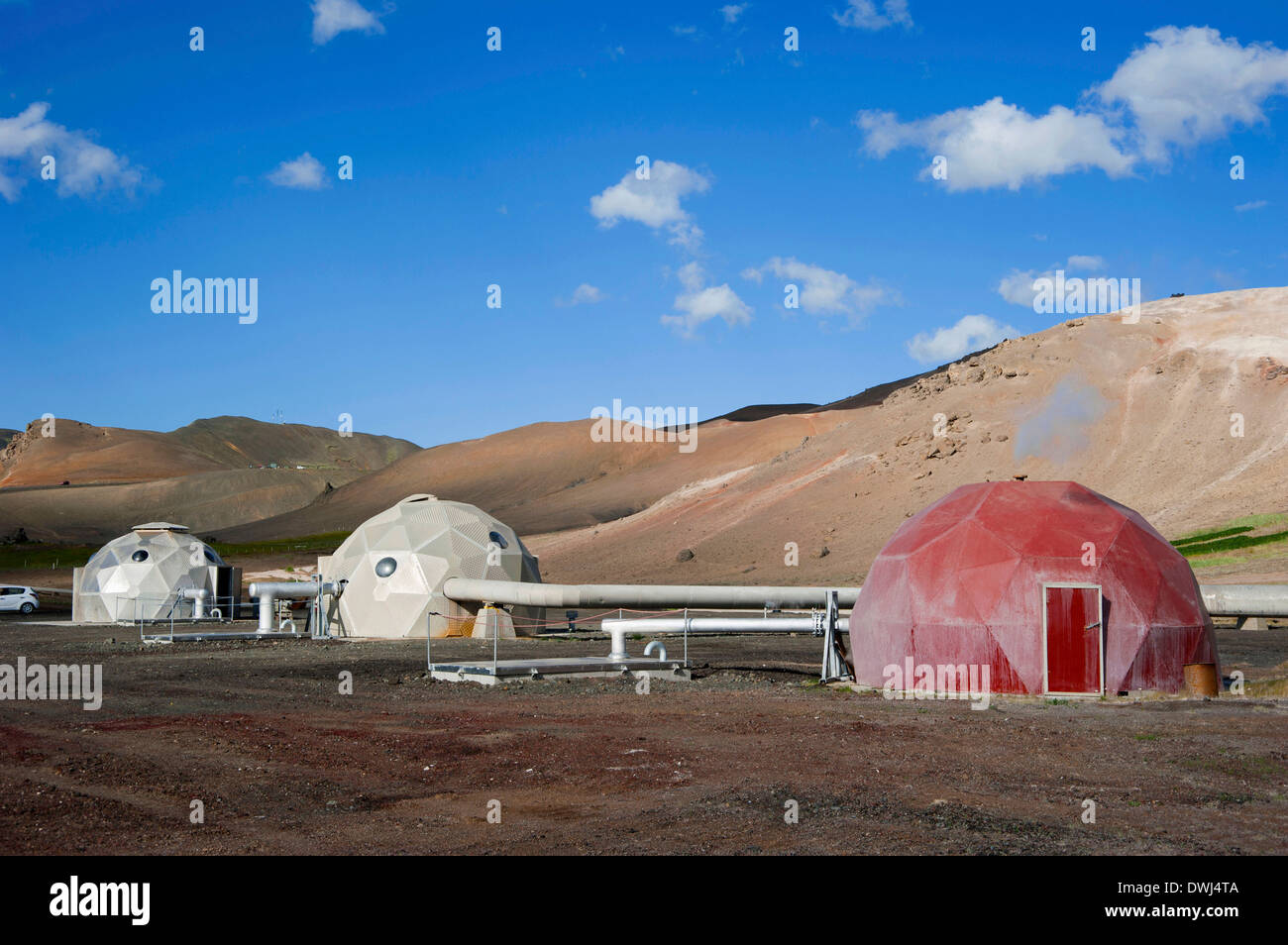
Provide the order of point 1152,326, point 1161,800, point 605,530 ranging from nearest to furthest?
1. point 1161,800
2. point 1152,326
3. point 605,530

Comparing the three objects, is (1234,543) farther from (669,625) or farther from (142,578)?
(142,578)

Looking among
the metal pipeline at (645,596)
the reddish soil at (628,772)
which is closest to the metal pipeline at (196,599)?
the metal pipeline at (645,596)

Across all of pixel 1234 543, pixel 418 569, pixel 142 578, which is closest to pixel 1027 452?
pixel 1234 543

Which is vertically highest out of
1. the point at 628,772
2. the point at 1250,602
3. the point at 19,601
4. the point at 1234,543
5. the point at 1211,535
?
the point at 1211,535

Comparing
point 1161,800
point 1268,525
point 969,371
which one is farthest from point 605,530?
point 1161,800

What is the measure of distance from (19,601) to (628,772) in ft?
145

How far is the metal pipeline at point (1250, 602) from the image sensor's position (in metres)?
26.9

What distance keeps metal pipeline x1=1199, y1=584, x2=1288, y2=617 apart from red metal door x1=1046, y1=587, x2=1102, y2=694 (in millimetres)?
12537

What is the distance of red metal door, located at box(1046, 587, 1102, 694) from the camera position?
1614 centimetres

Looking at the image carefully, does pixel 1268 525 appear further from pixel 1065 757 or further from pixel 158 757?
pixel 158 757

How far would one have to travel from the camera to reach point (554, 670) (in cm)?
2103
